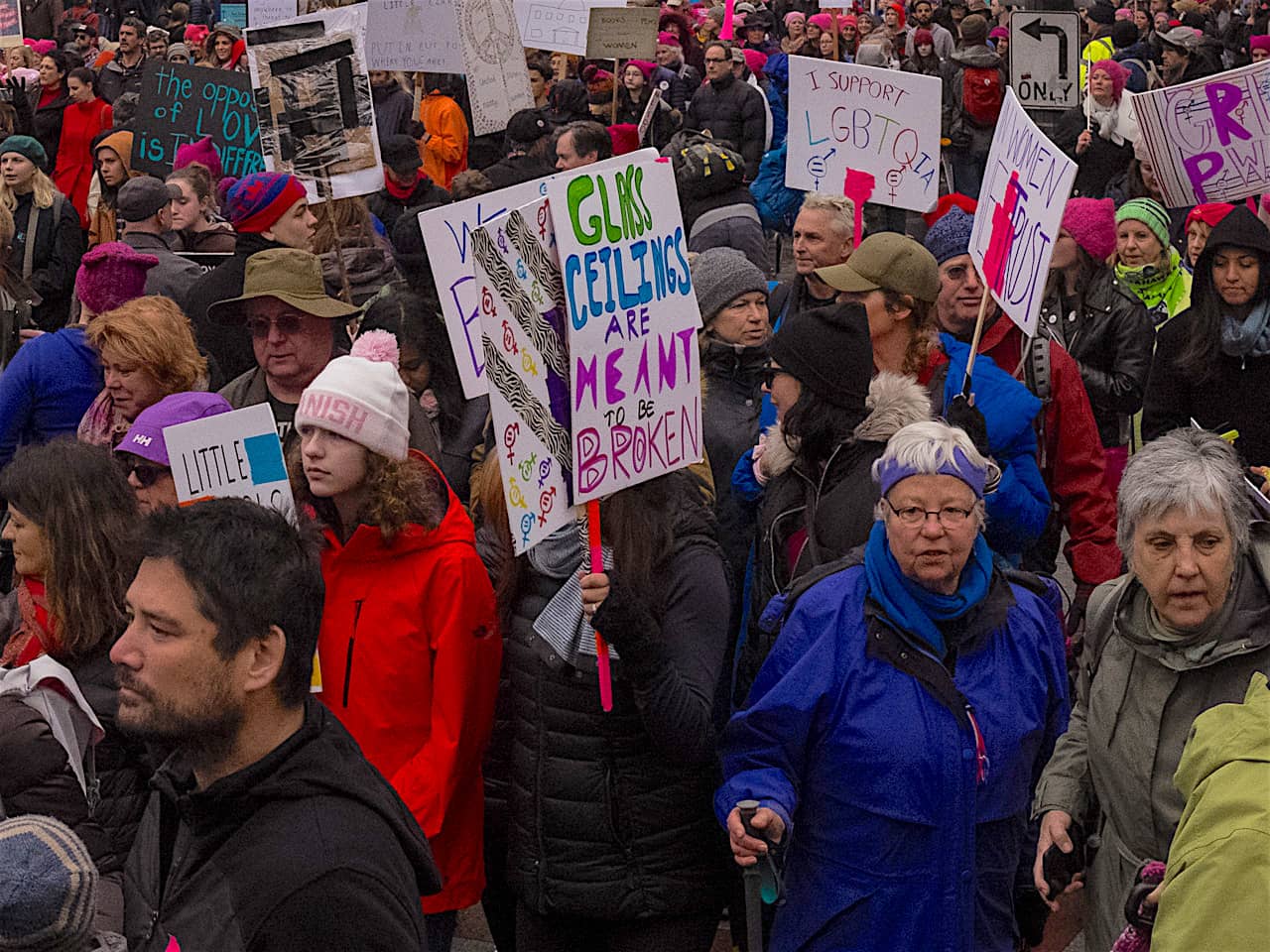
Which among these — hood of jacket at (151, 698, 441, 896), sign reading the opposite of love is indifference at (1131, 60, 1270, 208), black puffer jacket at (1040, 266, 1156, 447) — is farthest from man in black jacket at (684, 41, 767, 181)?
hood of jacket at (151, 698, 441, 896)

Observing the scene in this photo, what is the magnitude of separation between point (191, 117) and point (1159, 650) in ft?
24.5

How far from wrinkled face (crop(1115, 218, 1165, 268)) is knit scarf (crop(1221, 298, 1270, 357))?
6.35ft

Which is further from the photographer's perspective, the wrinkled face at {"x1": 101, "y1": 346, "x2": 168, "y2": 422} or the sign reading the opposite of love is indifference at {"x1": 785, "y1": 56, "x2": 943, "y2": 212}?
the sign reading the opposite of love is indifference at {"x1": 785, "y1": 56, "x2": 943, "y2": 212}

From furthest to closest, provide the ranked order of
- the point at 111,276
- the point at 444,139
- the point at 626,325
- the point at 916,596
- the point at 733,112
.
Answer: the point at 733,112, the point at 444,139, the point at 111,276, the point at 626,325, the point at 916,596

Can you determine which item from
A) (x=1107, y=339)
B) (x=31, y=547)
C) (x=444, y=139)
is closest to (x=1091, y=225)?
(x=1107, y=339)

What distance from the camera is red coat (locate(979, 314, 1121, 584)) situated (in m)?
5.21

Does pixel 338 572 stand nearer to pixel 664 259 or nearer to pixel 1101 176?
pixel 664 259

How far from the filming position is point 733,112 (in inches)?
538

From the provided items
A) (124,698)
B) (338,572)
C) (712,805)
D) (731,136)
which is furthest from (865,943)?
(731,136)

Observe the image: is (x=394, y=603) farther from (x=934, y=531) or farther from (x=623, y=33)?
(x=623, y=33)

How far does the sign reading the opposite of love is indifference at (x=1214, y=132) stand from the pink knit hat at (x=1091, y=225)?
396mm

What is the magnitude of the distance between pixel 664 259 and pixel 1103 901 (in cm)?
162

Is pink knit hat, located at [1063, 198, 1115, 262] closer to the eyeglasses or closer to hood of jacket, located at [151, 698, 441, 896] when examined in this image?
the eyeglasses

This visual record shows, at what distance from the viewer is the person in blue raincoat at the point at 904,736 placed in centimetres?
359
